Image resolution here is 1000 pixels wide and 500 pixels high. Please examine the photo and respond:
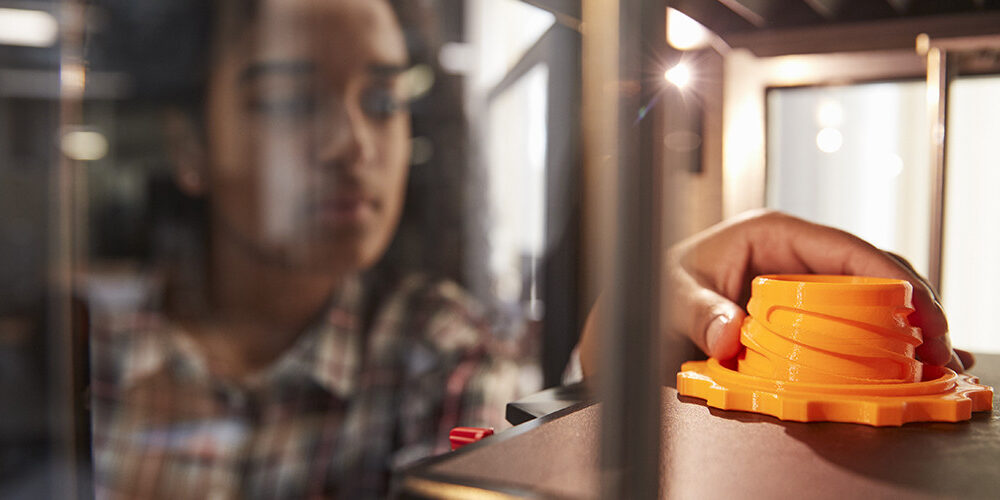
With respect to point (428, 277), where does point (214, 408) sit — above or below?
below

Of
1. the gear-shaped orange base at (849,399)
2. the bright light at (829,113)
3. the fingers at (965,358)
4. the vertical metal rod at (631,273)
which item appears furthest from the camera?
the bright light at (829,113)

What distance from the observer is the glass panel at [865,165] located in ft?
7.73

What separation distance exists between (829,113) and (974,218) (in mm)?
658

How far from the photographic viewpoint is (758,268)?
0.51m

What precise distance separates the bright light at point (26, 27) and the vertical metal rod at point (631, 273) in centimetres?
215

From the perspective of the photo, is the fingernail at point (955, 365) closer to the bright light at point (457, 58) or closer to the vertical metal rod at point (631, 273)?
the vertical metal rod at point (631, 273)

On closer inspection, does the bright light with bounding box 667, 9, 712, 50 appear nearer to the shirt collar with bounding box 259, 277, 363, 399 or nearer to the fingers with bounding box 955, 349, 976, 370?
the fingers with bounding box 955, 349, 976, 370

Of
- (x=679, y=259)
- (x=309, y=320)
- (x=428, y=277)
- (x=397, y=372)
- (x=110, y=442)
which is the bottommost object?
(x=110, y=442)

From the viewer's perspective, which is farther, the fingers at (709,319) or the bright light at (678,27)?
the fingers at (709,319)

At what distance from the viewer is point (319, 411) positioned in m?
1.63

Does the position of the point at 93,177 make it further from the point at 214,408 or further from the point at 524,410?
the point at 524,410

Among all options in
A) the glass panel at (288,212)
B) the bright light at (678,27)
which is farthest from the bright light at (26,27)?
the bright light at (678,27)

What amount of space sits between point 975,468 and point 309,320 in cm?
177

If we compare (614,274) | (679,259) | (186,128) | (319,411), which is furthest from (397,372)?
(614,274)
